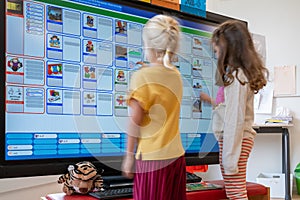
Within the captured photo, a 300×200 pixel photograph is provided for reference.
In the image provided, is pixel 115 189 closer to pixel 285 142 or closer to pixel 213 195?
pixel 213 195

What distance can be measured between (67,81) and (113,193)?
0.32 meters

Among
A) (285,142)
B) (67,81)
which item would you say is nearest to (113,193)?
(67,81)

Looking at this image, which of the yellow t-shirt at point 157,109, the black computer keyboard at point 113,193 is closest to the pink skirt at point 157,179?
the yellow t-shirt at point 157,109

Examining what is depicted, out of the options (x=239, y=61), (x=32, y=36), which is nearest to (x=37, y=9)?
(x=32, y=36)

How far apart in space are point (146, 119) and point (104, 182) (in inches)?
13.8

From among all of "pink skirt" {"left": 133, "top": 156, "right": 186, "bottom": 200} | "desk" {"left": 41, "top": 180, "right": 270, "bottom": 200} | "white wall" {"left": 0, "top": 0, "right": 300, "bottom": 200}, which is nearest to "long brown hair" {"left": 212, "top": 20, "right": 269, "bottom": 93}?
"desk" {"left": 41, "top": 180, "right": 270, "bottom": 200}

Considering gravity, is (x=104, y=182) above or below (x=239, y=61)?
below

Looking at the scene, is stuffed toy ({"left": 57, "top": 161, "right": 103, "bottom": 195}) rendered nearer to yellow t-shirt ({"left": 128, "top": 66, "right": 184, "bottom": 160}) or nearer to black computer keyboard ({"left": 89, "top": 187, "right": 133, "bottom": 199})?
→ black computer keyboard ({"left": 89, "top": 187, "right": 133, "bottom": 199})

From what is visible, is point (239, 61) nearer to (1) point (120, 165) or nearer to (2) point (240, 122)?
(2) point (240, 122)

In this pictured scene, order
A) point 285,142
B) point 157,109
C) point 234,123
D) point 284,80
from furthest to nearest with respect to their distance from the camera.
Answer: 1. point 284,80
2. point 285,142
3. point 234,123
4. point 157,109

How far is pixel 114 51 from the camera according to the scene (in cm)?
111

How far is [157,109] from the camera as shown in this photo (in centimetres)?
83

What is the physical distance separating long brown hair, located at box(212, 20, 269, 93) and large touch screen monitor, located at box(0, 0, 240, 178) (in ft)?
0.40

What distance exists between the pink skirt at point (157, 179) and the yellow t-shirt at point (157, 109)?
0.05 feet
